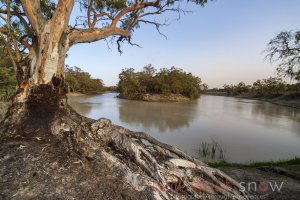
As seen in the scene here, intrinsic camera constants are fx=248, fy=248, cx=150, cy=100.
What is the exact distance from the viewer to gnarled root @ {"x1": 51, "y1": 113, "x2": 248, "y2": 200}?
254 centimetres

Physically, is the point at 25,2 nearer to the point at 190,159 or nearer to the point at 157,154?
the point at 157,154

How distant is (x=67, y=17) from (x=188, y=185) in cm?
250

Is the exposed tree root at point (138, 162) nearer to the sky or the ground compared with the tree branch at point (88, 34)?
nearer to the ground

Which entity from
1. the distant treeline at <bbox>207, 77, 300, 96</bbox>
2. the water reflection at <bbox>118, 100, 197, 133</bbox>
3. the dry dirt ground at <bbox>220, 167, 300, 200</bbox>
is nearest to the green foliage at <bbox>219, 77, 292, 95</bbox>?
the distant treeline at <bbox>207, 77, 300, 96</bbox>

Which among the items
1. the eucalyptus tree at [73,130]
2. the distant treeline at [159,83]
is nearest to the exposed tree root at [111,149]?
the eucalyptus tree at [73,130]

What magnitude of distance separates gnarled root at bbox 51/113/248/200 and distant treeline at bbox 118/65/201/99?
36880 millimetres

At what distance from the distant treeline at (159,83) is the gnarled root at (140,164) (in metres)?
36.9

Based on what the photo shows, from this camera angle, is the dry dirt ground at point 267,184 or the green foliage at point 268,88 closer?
the dry dirt ground at point 267,184

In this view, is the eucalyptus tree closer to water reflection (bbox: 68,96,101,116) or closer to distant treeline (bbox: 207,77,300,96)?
water reflection (bbox: 68,96,101,116)

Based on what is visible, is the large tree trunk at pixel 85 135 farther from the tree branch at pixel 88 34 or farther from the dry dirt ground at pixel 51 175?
the tree branch at pixel 88 34

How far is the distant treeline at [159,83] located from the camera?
133 feet

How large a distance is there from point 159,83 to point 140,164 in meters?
37.5

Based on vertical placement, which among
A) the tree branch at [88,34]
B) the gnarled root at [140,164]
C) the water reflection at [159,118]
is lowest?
the water reflection at [159,118]

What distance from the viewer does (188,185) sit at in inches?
109
